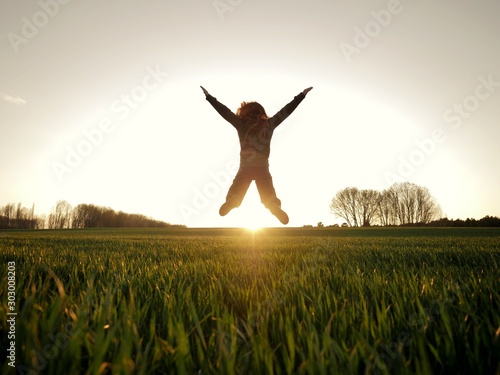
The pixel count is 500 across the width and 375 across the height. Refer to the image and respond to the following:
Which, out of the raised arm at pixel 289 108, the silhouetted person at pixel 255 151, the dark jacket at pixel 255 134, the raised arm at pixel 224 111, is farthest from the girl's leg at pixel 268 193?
the raised arm at pixel 224 111

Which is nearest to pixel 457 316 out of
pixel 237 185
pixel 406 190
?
pixel 237 185

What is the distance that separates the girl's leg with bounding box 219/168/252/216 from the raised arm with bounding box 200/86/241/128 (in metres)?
1.25

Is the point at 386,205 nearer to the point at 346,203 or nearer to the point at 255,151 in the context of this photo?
the point at 346,203

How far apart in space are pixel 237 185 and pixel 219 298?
3486 mm

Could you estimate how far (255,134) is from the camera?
5.96 m

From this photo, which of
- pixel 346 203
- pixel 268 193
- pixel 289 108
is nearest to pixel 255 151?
pixel 268 193

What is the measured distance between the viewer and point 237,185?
570cm

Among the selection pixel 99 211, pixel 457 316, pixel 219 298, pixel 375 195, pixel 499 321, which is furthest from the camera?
pixel 99 211

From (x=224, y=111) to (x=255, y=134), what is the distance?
0.94 m

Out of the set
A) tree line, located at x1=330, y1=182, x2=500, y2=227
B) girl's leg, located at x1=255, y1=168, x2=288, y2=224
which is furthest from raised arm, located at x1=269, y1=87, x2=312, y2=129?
tree line, located at x1=330, y1=182, x2=500, y2=227

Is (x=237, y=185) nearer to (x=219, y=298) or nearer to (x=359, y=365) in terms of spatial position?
(x=219, y=298)

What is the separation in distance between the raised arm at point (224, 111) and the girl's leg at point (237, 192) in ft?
4.11

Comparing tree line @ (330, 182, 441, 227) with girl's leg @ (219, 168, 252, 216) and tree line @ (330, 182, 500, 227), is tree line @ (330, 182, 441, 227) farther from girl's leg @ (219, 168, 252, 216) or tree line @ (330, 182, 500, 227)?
girl's leg @ (219, 168, 252, 216)

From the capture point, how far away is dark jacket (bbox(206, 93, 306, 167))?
577 cm
